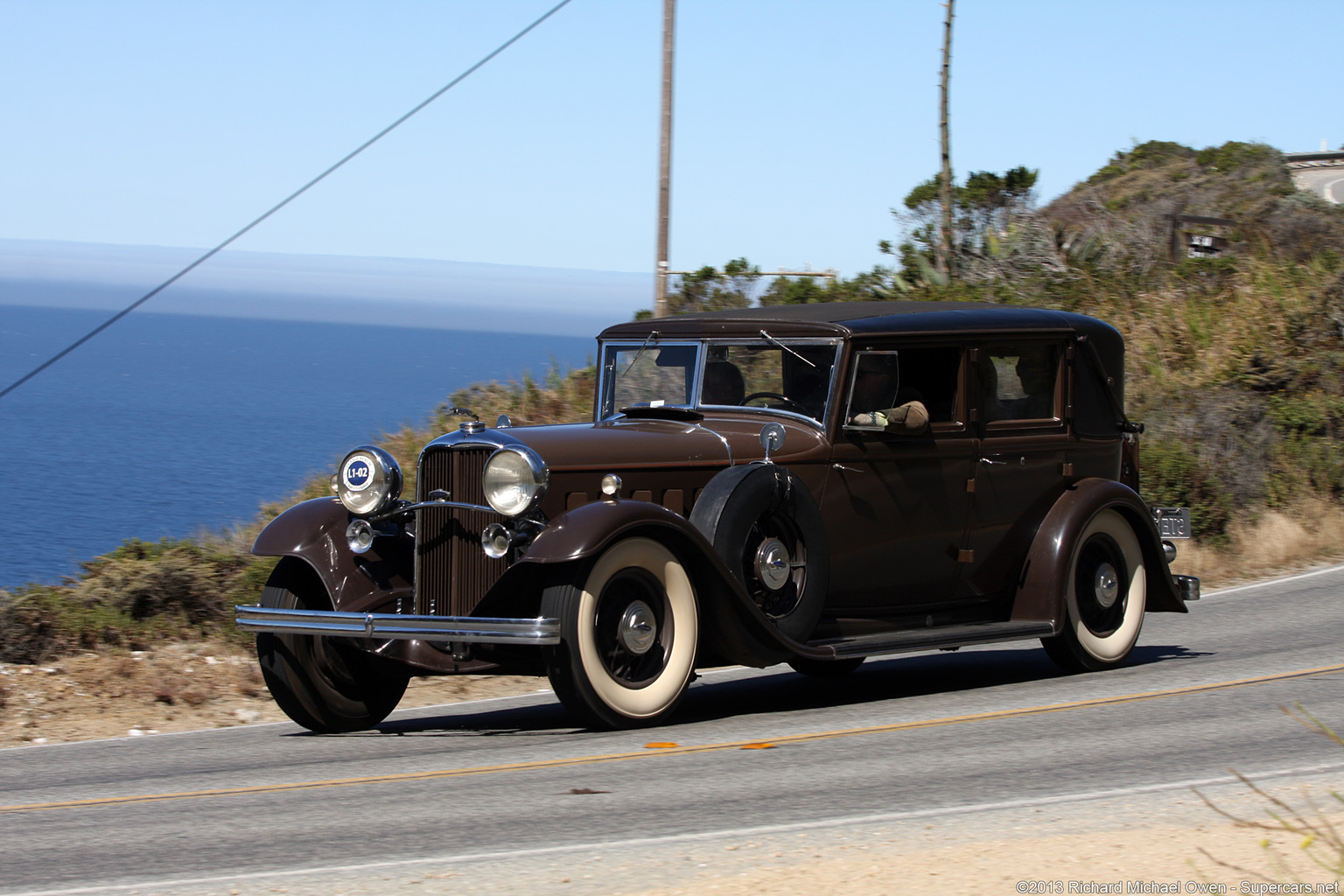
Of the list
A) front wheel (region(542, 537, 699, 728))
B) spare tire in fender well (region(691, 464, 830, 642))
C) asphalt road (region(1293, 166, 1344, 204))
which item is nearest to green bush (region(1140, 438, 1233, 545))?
spare tire in fender well (region(691, 464, 830, 642))

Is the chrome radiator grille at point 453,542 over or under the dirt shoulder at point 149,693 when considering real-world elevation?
over

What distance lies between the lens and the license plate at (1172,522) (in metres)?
8.68

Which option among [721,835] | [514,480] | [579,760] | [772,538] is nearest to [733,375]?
[772,538]

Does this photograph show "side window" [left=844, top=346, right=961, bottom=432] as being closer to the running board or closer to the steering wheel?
the steering wheel

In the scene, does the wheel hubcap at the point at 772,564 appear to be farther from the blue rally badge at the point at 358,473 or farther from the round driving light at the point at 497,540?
the blue rally badge at the point at 358,473

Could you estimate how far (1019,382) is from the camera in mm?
8344

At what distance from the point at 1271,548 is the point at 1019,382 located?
22.7 ft

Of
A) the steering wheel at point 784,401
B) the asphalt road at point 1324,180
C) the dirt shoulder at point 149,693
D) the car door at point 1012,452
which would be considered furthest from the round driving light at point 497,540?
the asphalt road at point 1324,180

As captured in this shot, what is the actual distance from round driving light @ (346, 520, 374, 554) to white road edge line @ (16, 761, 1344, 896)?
266 cm

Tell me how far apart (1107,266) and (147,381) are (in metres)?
77.0

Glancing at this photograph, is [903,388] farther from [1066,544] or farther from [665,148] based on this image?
[665,148]

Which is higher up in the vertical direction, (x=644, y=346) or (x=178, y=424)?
(x=644, y=346)

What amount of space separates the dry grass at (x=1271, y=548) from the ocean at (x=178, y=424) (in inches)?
298

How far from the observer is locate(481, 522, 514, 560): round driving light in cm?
645
